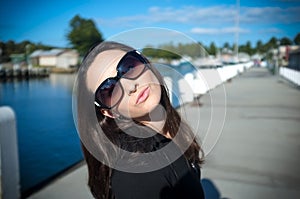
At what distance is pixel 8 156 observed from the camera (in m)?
2.33

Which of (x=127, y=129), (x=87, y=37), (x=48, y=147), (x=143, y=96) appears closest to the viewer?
(x=143, y=96)

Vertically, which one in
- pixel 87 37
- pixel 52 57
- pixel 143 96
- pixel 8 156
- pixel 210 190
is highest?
pixel 52 57

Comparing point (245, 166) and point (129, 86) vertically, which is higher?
point (129, 86)

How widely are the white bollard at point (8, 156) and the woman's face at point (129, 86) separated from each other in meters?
Answer: 1.82

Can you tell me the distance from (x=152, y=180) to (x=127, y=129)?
160 millimetres

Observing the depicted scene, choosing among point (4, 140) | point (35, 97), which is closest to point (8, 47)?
point (35, 97)

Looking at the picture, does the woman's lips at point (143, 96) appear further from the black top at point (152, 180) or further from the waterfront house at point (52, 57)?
the waterfront house at point (52, 57)

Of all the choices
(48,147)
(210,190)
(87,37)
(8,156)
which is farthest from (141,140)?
(48,147)

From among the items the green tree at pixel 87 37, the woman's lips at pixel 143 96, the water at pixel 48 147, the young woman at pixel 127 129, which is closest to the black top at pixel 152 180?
the young woman at pixel 127 129

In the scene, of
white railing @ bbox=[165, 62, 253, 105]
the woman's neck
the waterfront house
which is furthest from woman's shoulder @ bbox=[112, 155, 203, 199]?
the waterfront house

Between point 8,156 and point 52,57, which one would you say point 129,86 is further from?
point 52,57

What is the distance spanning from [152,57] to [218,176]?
2508 millimetres

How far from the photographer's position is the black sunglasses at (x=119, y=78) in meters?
0.67

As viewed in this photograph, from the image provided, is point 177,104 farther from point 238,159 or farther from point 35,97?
point 35,97
